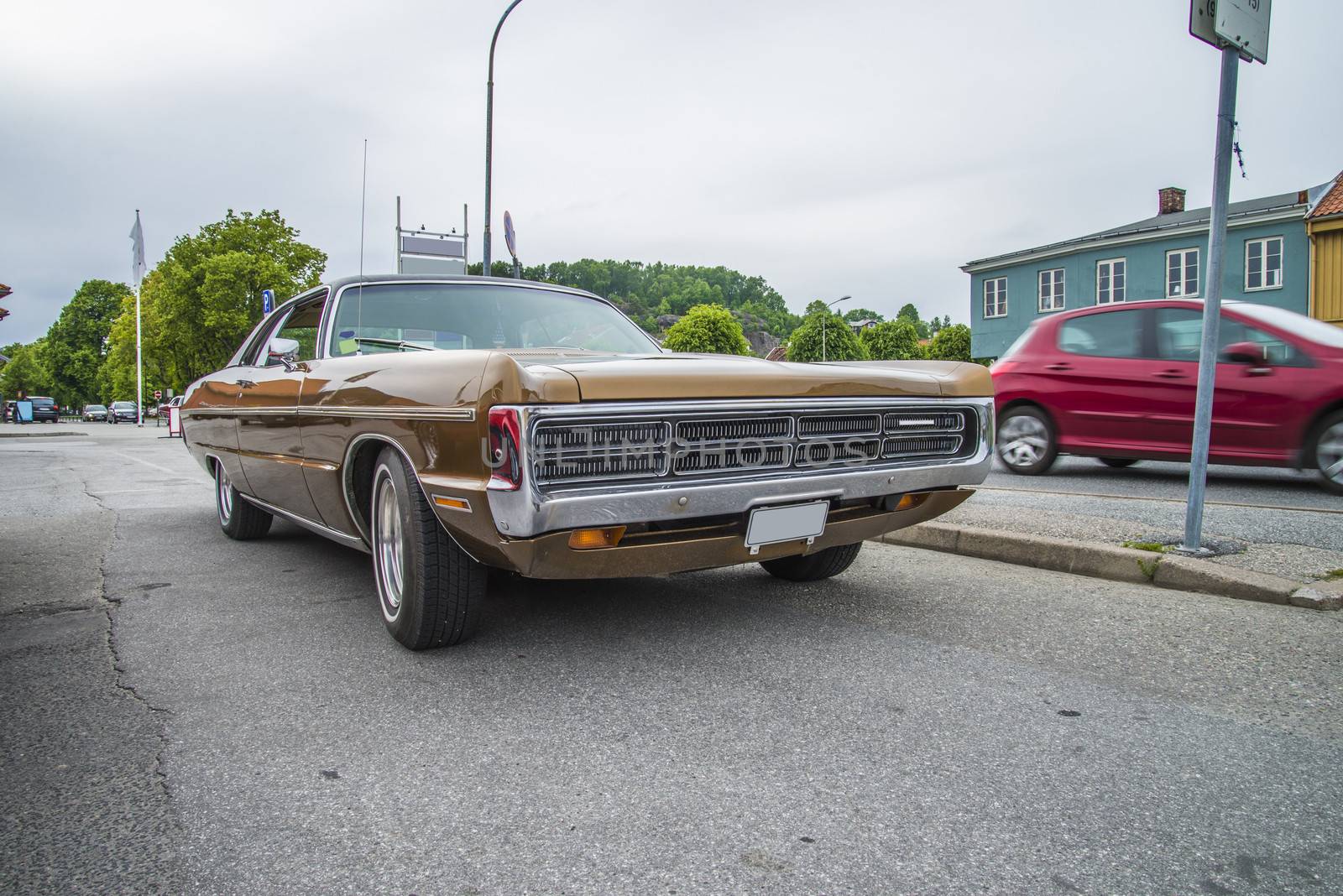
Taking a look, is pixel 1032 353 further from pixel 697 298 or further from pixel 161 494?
pixel 697 298

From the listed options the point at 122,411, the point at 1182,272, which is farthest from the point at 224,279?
the point at 1182,272

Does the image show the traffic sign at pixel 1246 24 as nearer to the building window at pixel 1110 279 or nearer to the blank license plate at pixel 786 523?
the blank license plate at pixel 786 523

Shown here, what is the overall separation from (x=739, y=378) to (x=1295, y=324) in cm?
633

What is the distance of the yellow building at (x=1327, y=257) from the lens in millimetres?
23609

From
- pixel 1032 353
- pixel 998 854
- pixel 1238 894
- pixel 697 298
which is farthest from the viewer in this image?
pixel 697 298

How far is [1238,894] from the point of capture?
5.59 feet

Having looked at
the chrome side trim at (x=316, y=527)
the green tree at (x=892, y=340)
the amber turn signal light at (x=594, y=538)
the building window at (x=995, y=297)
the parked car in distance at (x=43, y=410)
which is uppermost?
the green tree at (x=892, y=340)

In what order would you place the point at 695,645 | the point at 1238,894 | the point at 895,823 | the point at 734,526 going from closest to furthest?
the point at 1238,894
the point at 895,823
the point at 734,526
the point at 695,645

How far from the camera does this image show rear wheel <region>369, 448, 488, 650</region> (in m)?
3.03

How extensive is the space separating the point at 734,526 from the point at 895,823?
3.89ft

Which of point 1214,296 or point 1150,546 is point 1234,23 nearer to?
point 1214,296

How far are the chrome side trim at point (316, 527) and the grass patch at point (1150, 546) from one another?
12.2 feet

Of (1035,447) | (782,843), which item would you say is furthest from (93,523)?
(1035,447)

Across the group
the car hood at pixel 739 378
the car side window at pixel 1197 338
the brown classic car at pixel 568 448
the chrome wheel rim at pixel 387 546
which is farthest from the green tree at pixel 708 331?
the chrome wheel rim at pixel 387 546
